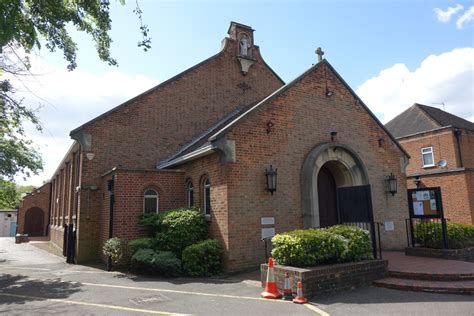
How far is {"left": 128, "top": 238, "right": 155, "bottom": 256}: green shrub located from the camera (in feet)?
37.7

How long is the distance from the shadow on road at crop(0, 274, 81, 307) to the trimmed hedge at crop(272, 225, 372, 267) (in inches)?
215

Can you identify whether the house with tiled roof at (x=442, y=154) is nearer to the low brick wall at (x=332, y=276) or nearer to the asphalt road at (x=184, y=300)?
the low brick wall at (x=332, y=276)

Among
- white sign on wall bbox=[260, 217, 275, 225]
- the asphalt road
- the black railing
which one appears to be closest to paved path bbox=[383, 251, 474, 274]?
the black railing

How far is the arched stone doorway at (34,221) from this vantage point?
35438mm

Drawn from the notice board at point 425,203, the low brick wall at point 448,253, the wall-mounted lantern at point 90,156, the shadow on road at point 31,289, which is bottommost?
the shadow on road at point 31,289

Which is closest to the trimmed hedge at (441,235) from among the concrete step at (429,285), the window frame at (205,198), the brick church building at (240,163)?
the brick church building at (240,163)

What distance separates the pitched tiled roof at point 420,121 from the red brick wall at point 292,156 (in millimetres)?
15328

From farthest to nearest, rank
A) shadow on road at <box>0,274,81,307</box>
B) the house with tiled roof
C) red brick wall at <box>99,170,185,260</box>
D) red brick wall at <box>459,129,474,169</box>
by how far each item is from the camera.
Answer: red brick wall at <box>459,129,474,169</box> < the house with tiled roof < red brick wall at <box>99,170,185,260</box> < shadow on road at <box>0,274,81,307</box>

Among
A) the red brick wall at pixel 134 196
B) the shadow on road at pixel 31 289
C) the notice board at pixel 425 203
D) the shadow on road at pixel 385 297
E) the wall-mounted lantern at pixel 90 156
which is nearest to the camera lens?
the shadow on road at pixel 385 297

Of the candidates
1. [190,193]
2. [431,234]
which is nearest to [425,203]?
[431,234]

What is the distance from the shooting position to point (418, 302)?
707 cm

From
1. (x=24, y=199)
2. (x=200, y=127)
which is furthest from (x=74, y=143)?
(x=24, y=199)

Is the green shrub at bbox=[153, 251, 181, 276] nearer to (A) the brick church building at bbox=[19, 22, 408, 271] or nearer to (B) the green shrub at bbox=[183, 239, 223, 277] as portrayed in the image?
(B) the green shrub at bbox=[183, 239, 223, 277]

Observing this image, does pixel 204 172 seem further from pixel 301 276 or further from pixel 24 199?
pixel 24 199
